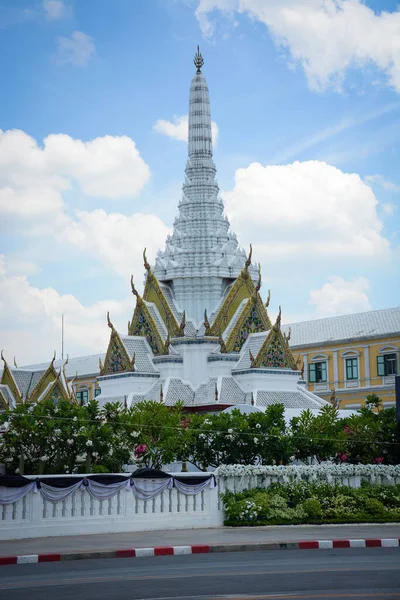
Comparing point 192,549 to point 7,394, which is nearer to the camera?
point 192,549

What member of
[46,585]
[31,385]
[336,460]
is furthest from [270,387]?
[46,585]

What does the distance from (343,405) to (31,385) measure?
19.6 m

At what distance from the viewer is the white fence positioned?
21.4 meters

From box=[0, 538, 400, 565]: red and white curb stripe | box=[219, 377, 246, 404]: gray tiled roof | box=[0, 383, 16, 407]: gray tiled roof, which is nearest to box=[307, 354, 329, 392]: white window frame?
box=[0, 383, 16, 407]: gray tiled roof

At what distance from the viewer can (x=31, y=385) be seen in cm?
5097

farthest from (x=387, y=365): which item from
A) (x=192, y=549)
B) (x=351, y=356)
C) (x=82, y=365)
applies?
(x=192, y=549)

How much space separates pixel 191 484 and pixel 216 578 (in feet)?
33.7

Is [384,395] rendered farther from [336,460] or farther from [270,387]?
[336,460]

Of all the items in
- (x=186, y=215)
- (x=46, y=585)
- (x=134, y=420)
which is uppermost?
(x=186, y=215)

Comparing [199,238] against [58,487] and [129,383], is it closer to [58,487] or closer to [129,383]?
[129,383]

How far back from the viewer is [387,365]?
58.6 m

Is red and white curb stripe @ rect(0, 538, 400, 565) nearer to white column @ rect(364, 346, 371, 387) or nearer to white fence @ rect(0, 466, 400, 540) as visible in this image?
white fence @ rect(0, 466, 400, 540)

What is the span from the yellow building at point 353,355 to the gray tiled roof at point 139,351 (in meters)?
19.2

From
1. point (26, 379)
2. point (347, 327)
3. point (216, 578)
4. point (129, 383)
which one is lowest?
point (216, 578)
